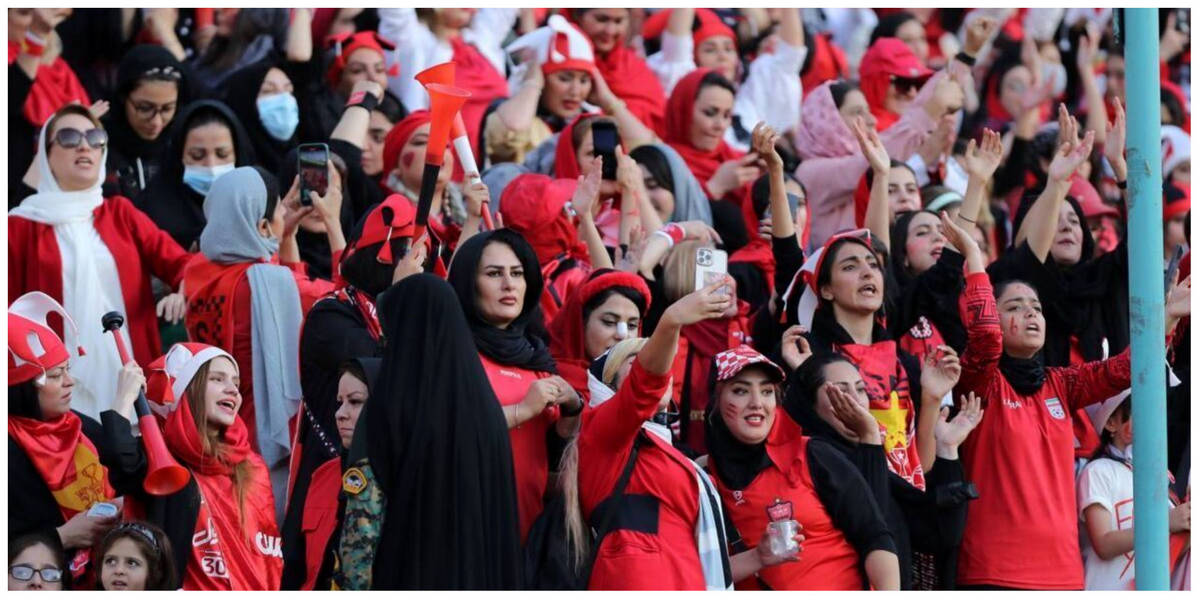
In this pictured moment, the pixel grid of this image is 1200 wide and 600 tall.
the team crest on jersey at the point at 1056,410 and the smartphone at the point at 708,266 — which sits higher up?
the smartphone at the point at 708,266

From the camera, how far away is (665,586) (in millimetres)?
7105

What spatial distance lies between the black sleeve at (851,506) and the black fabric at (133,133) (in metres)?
4.25

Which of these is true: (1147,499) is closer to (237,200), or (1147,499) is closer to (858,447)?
(858,447)

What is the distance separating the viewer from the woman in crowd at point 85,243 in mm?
9148

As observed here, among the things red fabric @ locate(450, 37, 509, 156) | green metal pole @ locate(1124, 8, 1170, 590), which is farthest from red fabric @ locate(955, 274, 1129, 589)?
red fabric @ locate(450, 37, 509, 156)

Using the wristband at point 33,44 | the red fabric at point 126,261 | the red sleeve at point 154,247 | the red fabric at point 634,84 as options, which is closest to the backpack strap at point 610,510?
the red fabric at point 126,261

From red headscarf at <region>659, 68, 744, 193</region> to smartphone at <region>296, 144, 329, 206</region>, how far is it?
2630 mm

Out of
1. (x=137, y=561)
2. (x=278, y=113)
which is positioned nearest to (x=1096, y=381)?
(x=137, y=561)

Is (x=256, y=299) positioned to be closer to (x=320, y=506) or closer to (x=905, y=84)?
(x=320, y=506)

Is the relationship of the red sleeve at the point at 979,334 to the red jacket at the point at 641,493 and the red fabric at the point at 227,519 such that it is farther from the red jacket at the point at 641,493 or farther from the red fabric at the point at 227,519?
the red fabric at the point at 227,519

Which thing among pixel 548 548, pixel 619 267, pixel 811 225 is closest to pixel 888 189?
pixel 811 225

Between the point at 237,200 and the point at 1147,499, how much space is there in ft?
13.3

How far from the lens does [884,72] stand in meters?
12.3

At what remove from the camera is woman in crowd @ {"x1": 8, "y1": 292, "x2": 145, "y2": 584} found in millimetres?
7512
